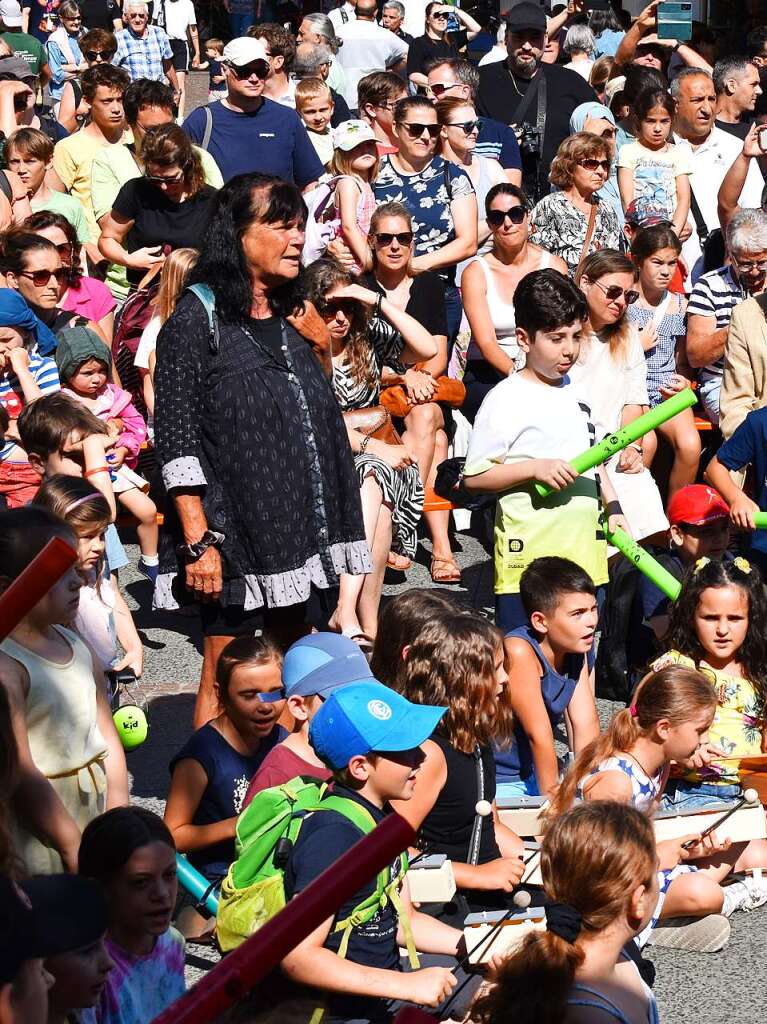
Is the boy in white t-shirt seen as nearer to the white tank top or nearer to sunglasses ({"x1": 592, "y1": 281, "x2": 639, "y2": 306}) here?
sunglasses ({"x1": 592, "y1": 281, "x2": 639, "y2": 306})

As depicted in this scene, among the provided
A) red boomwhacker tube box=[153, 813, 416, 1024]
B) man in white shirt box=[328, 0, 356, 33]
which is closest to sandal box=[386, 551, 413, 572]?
red boomwhacker tube box=[153, 813, 416, 1024]

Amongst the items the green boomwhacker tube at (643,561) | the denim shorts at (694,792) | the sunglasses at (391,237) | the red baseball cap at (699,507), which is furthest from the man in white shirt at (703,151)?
the denim shorts at (694,792)

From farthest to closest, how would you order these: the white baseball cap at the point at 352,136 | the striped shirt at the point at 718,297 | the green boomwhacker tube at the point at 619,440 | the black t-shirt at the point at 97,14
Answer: the black t-shirt at the point at 97,14 → the white baseball cap at the point at 352,136 → the striped shirt at the point at 718,297 → the green boomwhacker tube at the point at 619,440

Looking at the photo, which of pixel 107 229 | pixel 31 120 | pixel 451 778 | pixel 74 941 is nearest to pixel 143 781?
pixel 451 778

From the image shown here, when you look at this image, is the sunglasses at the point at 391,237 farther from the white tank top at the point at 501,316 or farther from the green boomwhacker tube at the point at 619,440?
the green boomwhacker tube at the point at 619,440

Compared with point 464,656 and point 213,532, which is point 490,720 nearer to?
point 464,656

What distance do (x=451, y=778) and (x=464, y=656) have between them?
0.32 m

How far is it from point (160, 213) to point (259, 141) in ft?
3.60

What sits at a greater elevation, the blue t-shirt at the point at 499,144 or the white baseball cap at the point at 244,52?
the white baseball cap at the point at 244,52

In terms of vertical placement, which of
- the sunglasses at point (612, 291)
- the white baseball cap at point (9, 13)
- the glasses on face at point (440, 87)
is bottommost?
the white baseball cap at point (9, 13)

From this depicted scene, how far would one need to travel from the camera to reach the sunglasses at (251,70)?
830 cm

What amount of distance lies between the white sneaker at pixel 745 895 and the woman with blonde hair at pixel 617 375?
2.20 metres

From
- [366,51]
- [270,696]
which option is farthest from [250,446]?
[366,51]

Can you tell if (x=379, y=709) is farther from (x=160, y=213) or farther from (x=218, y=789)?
(x=160, y=213)
